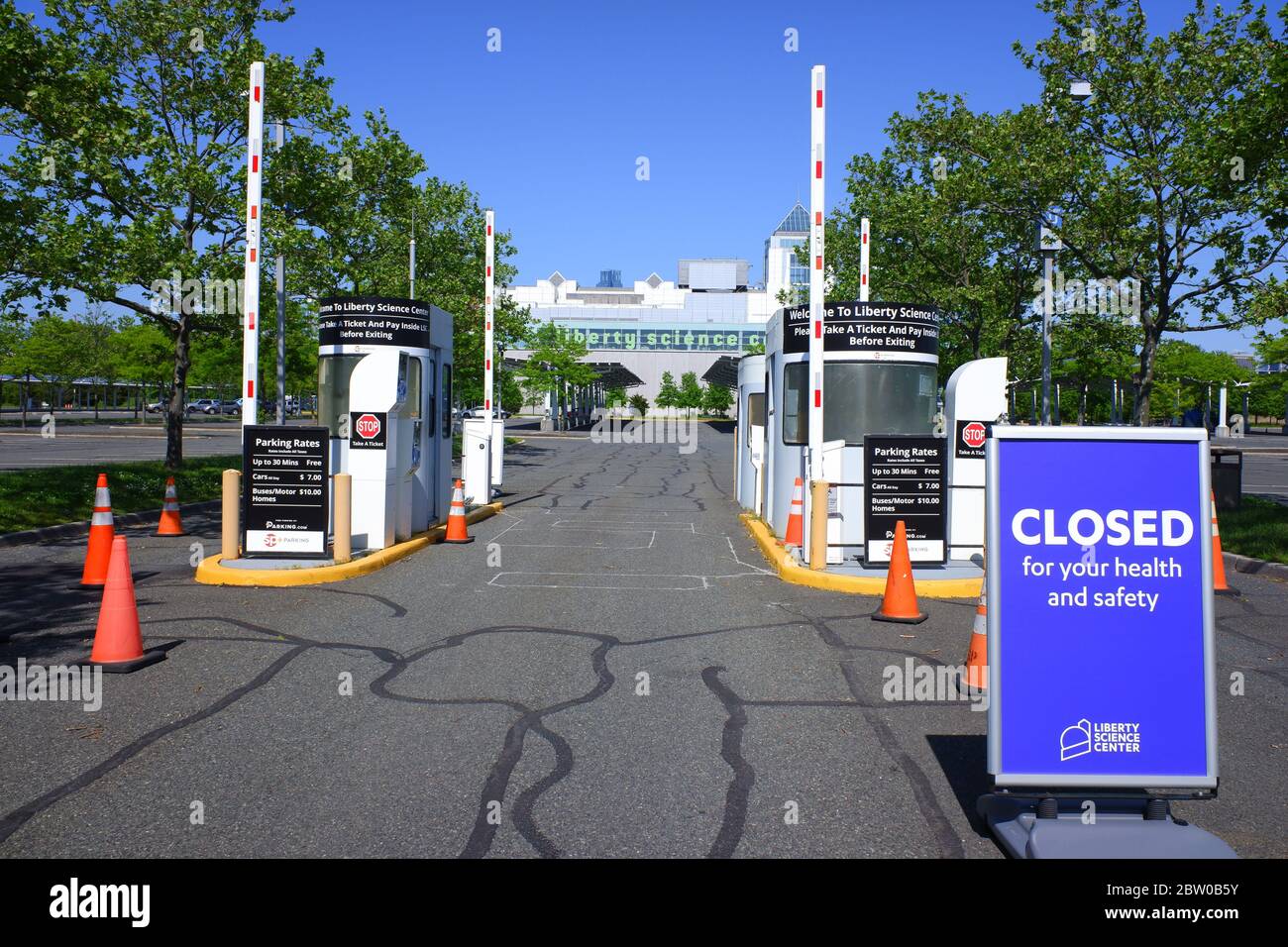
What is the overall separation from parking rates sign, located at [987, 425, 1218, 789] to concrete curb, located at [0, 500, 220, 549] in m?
13.1

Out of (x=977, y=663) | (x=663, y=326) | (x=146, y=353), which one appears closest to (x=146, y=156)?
(x=977, y=663)

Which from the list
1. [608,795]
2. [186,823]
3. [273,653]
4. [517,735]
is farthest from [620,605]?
[186,823]

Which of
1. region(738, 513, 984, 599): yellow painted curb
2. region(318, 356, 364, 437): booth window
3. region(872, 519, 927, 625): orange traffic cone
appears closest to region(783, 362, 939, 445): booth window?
region(738, 513, 984, 599): yellow painted curb

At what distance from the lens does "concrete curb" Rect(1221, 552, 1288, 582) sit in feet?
40.8

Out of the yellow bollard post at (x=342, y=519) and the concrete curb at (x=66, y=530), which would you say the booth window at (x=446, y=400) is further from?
the concrete curb at (x=66, y=530)

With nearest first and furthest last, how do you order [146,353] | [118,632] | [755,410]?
[118,632]
[755,410]
[146,353]

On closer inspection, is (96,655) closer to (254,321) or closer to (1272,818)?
(254,321)

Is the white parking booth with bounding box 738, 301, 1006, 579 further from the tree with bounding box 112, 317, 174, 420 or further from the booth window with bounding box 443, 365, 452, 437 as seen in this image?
the tree with bounding box 112, 317, 174, 420

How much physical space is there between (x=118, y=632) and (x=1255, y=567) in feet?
42.2

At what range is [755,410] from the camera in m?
18.0

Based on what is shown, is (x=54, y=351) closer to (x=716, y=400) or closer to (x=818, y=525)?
(x=818, y=525)

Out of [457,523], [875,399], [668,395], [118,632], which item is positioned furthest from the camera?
[668,395]
